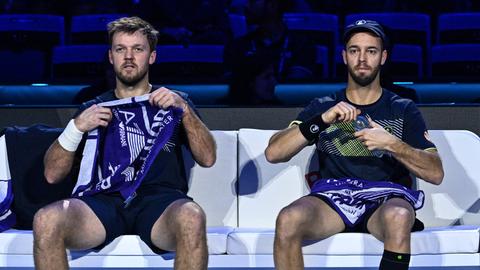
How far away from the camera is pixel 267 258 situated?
3.90 m

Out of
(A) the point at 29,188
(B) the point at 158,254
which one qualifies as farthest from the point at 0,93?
(B) the point at 158,254

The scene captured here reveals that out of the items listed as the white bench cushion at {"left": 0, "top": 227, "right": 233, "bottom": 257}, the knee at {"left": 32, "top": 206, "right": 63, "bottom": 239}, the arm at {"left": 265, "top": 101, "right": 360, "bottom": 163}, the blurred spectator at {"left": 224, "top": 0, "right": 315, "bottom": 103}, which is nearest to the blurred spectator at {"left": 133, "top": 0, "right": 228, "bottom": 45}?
the blurred spectator at {"left": 224, "top": 0, "right": 315, "bottom": 103}

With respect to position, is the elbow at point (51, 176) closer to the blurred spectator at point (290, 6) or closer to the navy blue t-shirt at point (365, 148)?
the navy blue t-shirt at point (365, 148)

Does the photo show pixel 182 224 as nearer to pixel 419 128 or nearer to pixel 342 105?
pixel 342 105

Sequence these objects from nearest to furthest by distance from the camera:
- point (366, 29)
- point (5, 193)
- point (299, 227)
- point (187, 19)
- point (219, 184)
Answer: point (299, 227) → point (366, 29) → point (5, 193) → point (219, 184) → point (187, 19)

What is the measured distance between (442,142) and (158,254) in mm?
1474

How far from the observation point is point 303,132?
3922 millimetres

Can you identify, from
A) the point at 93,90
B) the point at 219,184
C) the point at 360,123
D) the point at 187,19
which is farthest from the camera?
the point at 187,19

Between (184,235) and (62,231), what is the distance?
468 millimetres

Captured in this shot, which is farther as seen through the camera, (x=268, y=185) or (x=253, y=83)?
(x=253, y=83)

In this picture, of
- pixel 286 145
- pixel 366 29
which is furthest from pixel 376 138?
pixel 366 29

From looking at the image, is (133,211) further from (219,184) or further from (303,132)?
(303,132)

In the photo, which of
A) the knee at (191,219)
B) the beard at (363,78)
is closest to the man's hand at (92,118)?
the knee at (191,219)

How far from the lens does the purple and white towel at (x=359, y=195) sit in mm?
3869
